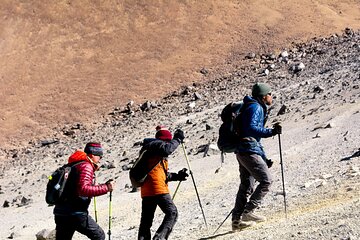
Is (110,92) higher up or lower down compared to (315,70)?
higher up

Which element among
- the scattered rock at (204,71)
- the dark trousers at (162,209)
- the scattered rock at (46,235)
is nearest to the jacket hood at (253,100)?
the dark trousers at (162,209)

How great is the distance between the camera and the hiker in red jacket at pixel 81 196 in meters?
8.08

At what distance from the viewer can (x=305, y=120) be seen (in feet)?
65.8

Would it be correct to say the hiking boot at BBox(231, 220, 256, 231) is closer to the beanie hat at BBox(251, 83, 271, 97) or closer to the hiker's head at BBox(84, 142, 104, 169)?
the beanie hat at BBox(251, 83, 271, 97)

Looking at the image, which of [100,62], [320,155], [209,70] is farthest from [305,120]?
[100,62]

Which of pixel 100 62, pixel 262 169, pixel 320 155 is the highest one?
pixel 100 62

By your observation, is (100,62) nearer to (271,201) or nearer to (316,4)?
(316,4)

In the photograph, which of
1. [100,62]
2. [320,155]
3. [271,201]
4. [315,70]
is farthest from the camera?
[100,62]

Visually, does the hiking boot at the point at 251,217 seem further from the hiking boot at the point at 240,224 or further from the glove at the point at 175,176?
the glove at the point at 175,176

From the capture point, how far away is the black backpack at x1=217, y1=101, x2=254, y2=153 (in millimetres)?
9086

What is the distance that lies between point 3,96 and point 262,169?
89.3ft

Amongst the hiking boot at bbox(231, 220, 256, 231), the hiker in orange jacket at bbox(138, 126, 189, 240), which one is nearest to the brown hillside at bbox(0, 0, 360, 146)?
the hiking boot at bbox(231, 220, 256, 231)

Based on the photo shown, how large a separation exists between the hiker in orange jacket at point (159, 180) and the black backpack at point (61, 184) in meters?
0.95

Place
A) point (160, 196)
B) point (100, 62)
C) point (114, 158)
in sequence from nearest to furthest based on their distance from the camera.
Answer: point (160, 196) < point (114, 158) < point (100, 62)
